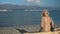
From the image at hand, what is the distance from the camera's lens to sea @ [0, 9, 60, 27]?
6.76 feet

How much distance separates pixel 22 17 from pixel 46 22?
1.12 feet

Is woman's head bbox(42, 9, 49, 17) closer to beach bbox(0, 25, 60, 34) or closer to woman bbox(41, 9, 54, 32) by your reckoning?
woman bbox(41, 9, 54, 32)

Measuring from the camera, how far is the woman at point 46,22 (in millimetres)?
2101

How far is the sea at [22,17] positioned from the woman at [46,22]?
5 cm

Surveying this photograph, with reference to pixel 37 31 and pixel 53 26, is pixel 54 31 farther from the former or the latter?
pixel 37 31

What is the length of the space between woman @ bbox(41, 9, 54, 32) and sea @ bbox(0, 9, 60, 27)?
5cm

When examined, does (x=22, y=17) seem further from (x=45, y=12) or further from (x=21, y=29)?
(x=45, y=12)

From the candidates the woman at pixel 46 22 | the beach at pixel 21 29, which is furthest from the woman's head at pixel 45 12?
the beach at pixel 21 29

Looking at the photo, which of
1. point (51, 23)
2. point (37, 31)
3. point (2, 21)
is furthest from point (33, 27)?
point (2, 21)

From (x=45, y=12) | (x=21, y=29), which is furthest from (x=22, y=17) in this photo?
(x=45, y=12)

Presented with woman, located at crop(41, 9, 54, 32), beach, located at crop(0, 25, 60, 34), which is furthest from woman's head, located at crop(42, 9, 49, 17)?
beach, located at crop(0, 25, 60, 34)

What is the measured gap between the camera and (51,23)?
2.13 meters

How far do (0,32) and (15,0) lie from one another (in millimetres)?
478

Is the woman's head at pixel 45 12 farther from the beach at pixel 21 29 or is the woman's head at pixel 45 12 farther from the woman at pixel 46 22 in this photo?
the beach at pixel 21 29
